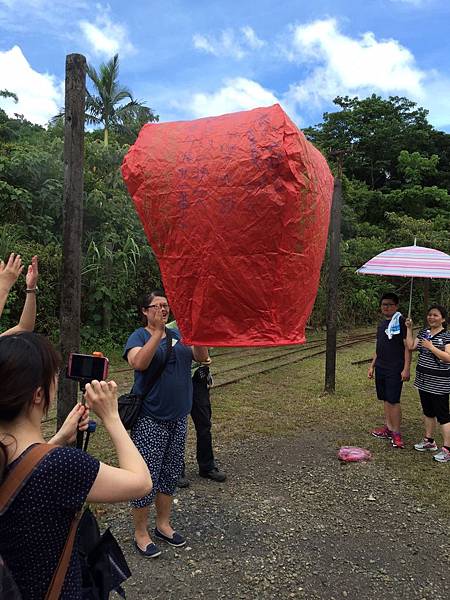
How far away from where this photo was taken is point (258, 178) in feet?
6.03

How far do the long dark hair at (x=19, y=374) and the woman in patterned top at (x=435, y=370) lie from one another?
4171mm

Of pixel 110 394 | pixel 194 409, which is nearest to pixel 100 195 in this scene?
pixel 194 409

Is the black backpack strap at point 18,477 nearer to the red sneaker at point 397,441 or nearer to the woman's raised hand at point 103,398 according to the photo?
the woman's raised hand at point 103,398

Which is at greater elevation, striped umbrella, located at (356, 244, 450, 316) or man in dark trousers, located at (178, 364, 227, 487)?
striped umbrella, located at (356, 244, 450, 316)

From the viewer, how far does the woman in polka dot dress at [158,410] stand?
→ 9.46ft

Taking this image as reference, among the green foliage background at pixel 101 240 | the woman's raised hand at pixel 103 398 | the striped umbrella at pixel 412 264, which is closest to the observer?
the woman's raised hand at pixel 103 398

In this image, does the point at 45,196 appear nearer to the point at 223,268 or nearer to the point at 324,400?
the point at 324,400

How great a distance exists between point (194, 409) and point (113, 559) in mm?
2632

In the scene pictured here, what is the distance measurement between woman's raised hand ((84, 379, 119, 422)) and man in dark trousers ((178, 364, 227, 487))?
2.66 m


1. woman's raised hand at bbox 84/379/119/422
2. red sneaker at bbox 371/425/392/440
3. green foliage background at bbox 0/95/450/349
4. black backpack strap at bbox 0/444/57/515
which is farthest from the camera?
green foliage background at bbox 0/95/450/349

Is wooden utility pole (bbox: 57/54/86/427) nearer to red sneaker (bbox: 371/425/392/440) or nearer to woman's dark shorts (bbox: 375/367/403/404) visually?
woman's dark shorts (bbox: 375/367/403/404)

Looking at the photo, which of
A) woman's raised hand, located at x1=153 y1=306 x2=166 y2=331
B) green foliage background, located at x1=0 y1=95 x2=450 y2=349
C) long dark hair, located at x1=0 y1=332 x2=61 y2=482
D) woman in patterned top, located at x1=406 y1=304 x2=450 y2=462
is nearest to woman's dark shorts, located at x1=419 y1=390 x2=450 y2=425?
woman in patterned top, located at x1=406 y1=304 x2=450 y2=462

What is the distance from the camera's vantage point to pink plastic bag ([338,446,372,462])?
15.7 feet

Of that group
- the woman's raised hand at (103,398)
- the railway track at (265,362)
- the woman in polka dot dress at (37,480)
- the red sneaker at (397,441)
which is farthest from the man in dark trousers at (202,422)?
the railway track at (265,362)
